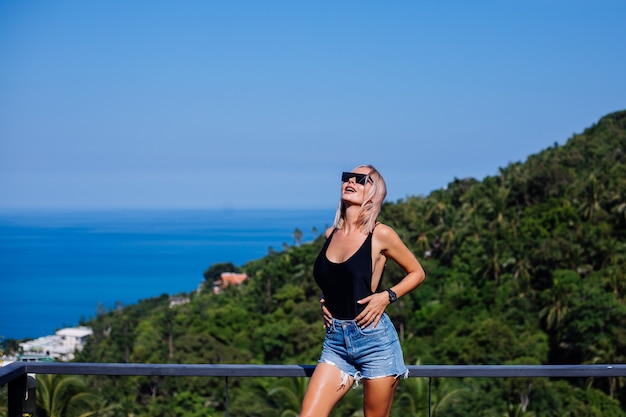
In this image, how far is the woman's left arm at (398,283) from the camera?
2.89m

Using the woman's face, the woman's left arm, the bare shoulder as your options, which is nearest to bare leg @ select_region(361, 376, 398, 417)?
the woman's left arm

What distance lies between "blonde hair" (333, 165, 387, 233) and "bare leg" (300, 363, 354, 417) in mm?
559

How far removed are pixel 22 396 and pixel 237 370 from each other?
959mm

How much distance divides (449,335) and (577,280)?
7.90m

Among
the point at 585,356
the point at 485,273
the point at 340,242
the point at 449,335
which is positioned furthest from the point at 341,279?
the point at 485,273

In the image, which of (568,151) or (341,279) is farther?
(568,151)

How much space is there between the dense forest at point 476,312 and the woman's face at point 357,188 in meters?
18.9

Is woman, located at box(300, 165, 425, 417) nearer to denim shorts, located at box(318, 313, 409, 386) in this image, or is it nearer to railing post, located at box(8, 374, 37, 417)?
denim shorts, located at box(318, 313, 409, 386)

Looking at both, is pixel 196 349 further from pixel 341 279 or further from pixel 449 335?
pixel 341 279

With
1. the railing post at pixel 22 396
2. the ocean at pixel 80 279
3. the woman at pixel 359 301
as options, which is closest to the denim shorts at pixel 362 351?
the woman at pixel 359 301

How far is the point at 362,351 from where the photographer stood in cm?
296

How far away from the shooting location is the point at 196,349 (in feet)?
153

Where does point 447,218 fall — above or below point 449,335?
above

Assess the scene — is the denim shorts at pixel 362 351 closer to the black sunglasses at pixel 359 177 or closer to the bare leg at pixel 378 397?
the bare leg at pixel 378 397
